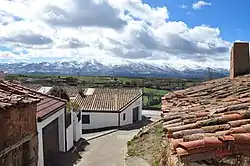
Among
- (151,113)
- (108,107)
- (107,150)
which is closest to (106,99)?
(108,107)

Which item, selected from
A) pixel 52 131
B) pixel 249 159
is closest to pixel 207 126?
pixel 249 159

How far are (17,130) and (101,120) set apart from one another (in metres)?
24.5

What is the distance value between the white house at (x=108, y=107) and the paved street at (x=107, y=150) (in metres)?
3.03

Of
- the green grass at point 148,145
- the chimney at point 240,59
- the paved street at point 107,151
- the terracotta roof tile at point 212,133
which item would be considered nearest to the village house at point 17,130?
the terracotta roof tile at point 212,133

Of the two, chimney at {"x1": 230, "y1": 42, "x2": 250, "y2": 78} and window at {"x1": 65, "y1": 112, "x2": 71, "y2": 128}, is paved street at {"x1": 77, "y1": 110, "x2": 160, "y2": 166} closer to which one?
window at {"x1": 65, "y1": 112, "x2": 71, "y2": 128}

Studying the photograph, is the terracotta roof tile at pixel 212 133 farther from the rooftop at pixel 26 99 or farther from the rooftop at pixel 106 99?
the rooftop at pixel 106 99

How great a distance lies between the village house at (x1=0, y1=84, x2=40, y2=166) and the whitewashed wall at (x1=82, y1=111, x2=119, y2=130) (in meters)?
22.7

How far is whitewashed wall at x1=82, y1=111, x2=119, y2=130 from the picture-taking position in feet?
103

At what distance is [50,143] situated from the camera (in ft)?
57.6

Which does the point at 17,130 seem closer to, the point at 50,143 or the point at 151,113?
the point at 50,143

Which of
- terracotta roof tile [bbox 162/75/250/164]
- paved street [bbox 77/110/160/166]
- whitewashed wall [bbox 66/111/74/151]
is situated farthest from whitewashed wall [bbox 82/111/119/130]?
terracotta roof tile [bbox 162/75/250/164]

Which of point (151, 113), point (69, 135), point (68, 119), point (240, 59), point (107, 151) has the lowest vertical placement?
point (107, 151)

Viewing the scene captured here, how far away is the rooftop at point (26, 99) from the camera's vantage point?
6.81 metres

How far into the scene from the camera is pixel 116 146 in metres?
22.8
